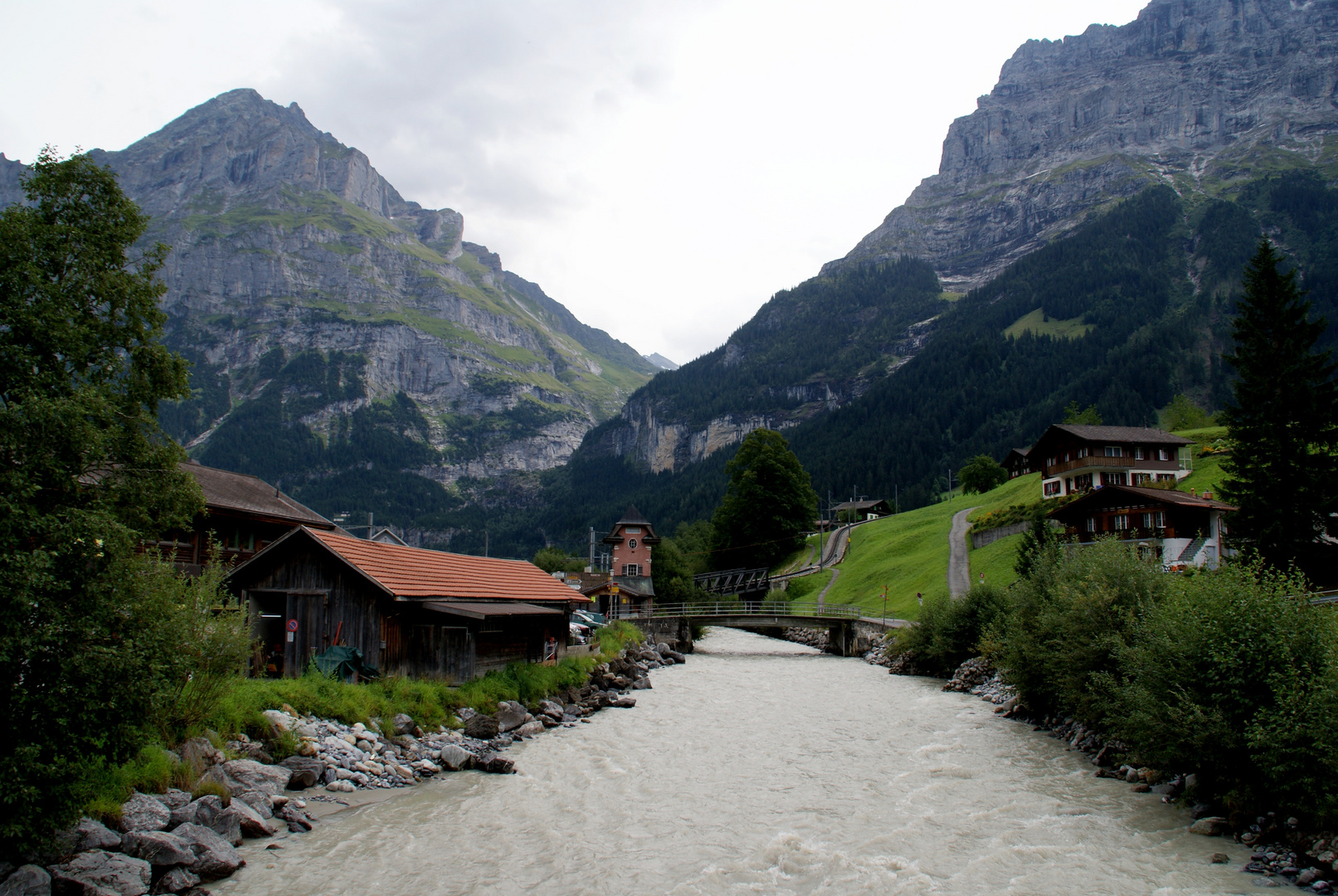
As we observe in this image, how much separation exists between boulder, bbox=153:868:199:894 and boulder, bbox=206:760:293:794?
120 inches

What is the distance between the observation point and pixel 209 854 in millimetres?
12977

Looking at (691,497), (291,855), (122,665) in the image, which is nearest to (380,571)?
(291,855)

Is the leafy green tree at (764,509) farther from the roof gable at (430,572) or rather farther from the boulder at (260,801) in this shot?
the boulder at (260,801)

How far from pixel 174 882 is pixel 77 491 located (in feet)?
21.0

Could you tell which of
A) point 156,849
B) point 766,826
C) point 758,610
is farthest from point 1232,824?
point 758,610

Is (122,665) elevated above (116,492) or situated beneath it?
situated beneath

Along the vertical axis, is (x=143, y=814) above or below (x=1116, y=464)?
below

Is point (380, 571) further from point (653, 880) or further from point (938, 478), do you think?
point (938, 478)

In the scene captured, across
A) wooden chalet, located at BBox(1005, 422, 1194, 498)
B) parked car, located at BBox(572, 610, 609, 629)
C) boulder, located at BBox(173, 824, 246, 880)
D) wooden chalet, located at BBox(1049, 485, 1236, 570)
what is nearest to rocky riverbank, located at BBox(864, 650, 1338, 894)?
boulder, located at BBox(173, 824, 246, 880)

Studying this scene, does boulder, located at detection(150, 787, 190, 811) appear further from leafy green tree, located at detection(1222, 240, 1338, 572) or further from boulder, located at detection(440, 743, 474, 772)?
leafy green tree, located at detection(1222, 240, 1338, 572)

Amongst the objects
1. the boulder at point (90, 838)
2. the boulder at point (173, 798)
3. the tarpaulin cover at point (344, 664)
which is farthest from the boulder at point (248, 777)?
the tarpaulin cover at point (344, 664)

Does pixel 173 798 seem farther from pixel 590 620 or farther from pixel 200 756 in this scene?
pixel 590 620

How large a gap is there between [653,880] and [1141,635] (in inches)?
659

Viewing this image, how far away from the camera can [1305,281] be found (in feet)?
569
